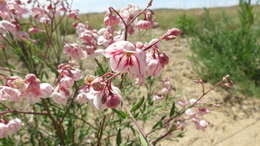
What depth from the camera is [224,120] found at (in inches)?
154

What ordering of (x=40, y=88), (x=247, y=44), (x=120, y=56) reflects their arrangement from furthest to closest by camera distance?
(x=247, y=44) → (x=40, y=88) → (x=120, y=56)

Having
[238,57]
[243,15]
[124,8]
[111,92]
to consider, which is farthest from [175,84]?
[111,92]

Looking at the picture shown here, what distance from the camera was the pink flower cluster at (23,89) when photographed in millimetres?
1289

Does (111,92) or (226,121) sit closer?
(111,92)

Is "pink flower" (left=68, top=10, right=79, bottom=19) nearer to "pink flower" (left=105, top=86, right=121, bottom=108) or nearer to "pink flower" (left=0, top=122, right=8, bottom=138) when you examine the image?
"pink flower" (left=0, top=122, right=8, bottom=138)

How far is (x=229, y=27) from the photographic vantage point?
5.62m

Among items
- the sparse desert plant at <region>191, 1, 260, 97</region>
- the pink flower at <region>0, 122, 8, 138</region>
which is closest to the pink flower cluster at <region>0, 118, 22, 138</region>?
the pink flower at <region>0, 122, 8, 138</region>

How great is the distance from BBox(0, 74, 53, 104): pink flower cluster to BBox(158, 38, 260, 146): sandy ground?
1.65 meters

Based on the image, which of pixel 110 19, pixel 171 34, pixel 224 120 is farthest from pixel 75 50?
pixel 224 120

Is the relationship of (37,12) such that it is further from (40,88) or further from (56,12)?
(40,88)

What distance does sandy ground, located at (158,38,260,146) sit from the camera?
11.2 feet

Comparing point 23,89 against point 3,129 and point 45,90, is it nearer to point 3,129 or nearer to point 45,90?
point 45,90

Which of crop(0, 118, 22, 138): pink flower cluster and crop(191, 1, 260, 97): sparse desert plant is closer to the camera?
crop(0, 118, 22, 138): pink flower cluster

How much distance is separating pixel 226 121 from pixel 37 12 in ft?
9.81
